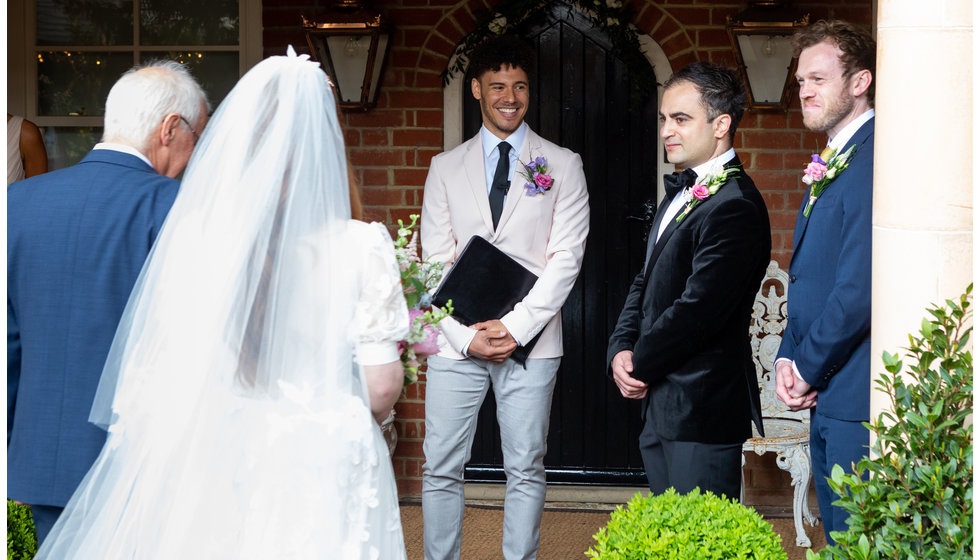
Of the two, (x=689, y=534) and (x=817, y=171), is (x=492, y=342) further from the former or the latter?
(x=689, y=534)

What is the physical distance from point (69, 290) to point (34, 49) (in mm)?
3274

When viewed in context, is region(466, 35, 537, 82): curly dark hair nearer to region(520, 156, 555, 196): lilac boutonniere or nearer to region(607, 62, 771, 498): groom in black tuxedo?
region(520, 156, 555, 196): lilac boutonniere

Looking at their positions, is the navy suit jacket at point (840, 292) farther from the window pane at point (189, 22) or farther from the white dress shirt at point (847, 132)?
the window pane at point (189, 22)

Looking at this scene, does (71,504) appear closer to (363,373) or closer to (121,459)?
(121,459)

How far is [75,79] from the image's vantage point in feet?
17.8

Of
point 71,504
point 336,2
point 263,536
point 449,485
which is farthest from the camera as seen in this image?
point 336,2

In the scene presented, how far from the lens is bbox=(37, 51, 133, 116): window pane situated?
5.42m

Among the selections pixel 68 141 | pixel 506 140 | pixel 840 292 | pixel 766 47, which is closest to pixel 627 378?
pixel 840 292

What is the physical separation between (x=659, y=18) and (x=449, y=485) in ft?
8.78

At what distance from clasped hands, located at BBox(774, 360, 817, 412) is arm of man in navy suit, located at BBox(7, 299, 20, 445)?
2.28 m

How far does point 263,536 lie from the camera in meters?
2.34

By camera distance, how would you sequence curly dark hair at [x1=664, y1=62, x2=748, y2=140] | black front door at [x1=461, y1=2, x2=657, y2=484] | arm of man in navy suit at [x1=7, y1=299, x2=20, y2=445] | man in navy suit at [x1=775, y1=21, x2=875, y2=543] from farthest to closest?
black front door at [x1=461, y1=2, x2=657, y2=484], curly dark hair at [x1=664, y1=62, x2=748, y2=140], man in navy suit at [x1=775, y1=21, x2=875, y2=543], arm of man in navy suit at [x1=7, y1=299, x2=20, y2=445]

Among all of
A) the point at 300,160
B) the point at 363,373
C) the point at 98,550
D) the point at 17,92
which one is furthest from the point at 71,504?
the point at 17,92

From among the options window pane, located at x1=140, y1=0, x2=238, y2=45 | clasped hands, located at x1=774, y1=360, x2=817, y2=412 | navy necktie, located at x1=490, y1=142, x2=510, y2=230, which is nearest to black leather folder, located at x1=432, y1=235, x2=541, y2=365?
navy necktie, located at x1=490, y1=142, x2=510, y2=230
